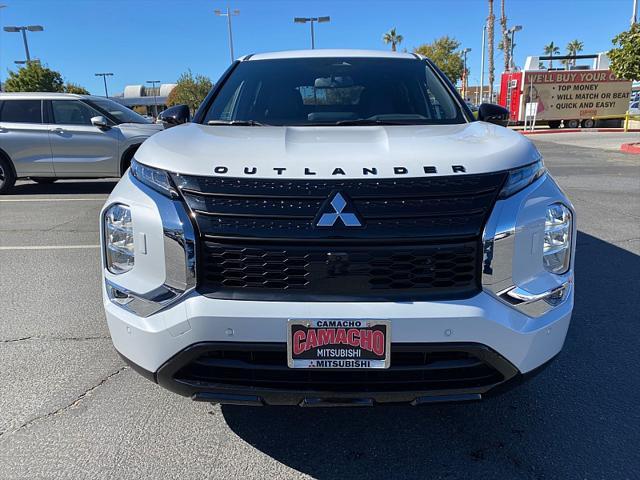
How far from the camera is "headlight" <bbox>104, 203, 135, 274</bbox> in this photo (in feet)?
6.89

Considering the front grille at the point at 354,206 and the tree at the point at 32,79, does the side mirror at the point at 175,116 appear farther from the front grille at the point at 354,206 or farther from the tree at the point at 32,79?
the tree at the point at 32,79

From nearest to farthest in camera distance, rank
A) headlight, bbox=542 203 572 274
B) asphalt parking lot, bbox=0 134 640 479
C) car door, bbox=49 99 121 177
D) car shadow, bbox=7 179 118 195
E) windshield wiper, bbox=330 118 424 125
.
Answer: headlight, bbox=542 203 572 274, asphalt parking lot, bbox=0 134 640 479, windshield wiper, bbox=330 118 424 125, car door, bbox=49 99 121 177, car shadow, bbox=7 179 118 195

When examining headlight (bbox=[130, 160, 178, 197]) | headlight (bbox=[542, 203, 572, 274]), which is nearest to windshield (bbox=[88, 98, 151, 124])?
headlight (bbox=[130, 160, 178, 197])

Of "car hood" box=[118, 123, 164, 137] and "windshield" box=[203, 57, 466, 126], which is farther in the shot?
"car hood" box=[118, 123, 164, 137]

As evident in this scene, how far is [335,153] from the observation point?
2090 millimetres

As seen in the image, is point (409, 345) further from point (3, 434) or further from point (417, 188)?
point (3, 434)

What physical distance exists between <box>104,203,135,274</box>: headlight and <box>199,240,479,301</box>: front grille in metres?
0.37

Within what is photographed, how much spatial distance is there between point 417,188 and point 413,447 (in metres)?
1.20

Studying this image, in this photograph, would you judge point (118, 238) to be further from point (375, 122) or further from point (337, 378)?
point (375, 122)

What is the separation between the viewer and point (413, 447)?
7.58ft

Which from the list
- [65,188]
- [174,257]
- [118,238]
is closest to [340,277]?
[174,257]

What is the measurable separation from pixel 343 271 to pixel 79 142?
8726 millimetres

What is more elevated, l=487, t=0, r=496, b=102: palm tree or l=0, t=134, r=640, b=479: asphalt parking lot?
l=487, t=0, r=496, b=102: palm tree

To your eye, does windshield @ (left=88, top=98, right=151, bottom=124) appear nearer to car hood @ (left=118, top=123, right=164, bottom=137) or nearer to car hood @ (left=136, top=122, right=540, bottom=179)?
car hood @ (left=118, top=123, right=164, bottom=137)
